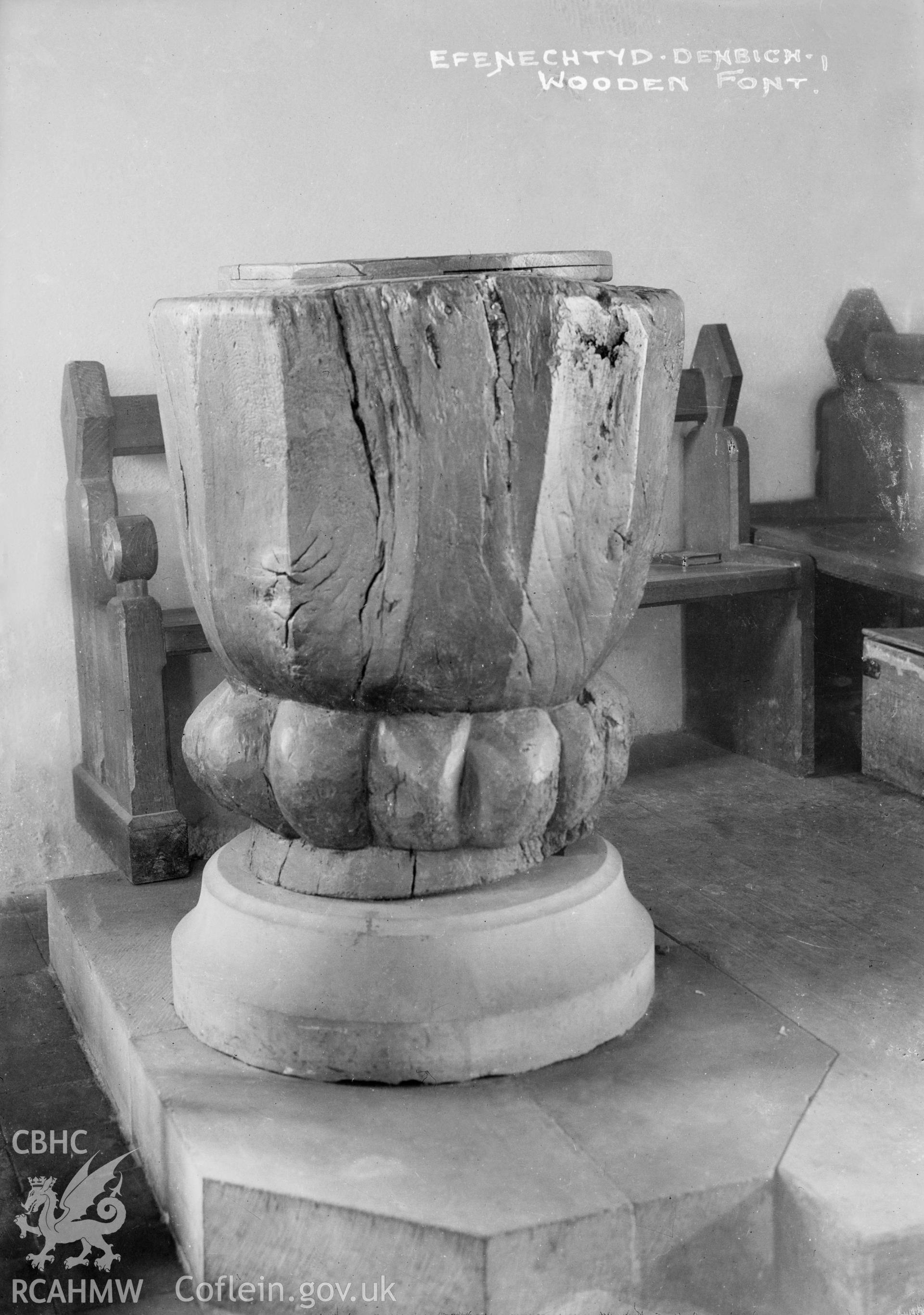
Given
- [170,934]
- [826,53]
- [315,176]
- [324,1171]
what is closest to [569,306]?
[324,1171]

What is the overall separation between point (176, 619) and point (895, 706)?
147 cm

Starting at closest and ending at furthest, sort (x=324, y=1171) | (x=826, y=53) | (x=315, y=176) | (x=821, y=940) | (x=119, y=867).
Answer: (x=324, y=1171) → (x=821, y=940) → (x=119, y=867) → (x=315, y=176) → (x=826, y=53)

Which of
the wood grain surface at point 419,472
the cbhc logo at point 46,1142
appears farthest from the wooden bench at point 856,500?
the cbhc logo at point 46,1142

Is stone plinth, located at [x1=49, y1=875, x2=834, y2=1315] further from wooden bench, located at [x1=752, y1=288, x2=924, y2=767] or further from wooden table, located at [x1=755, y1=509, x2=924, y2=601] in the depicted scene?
wooden bench, located at [x1=752, y1=288, x2=924, y2=767]

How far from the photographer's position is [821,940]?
2309mm

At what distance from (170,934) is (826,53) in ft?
8.20

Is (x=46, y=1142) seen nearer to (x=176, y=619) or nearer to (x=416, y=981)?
(x=416, y=981)

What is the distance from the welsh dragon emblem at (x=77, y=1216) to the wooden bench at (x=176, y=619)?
2.57 feet

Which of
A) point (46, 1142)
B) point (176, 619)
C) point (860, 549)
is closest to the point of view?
point (46, 1142)

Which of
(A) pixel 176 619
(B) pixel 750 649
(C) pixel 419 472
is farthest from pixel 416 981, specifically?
(B) pixel 750 649

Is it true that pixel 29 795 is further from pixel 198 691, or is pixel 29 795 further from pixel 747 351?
pixel 747 351

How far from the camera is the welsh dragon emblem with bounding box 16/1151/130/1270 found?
5.77 feet

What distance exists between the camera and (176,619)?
113 inches

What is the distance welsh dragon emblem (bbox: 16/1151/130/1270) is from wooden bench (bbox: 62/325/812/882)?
0.78 metres
